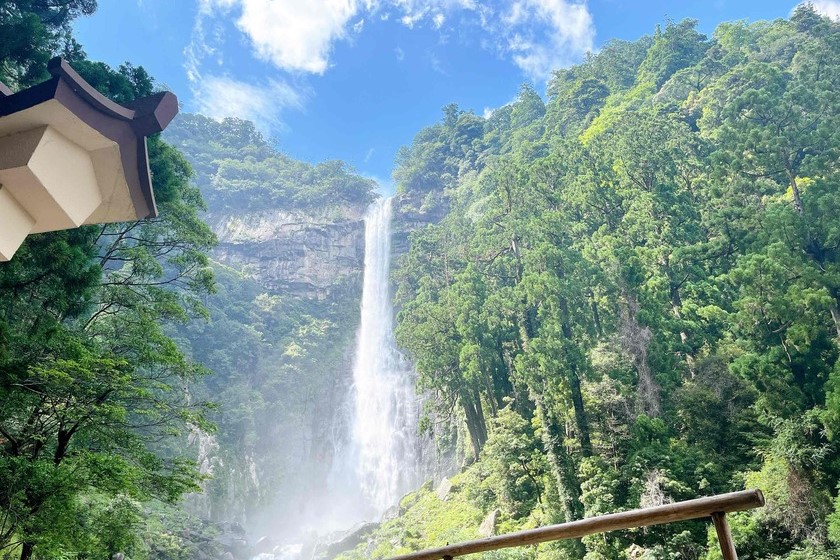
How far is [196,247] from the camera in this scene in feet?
35.1

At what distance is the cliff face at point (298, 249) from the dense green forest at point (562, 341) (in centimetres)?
1073

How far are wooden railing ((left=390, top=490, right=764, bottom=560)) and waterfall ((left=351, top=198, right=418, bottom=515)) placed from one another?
880 inches

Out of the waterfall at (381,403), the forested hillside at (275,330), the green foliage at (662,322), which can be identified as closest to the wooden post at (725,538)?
the green foliage at (662,322)

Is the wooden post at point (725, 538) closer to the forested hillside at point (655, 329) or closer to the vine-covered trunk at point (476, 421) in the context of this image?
the forested hillside at point (655, 329)

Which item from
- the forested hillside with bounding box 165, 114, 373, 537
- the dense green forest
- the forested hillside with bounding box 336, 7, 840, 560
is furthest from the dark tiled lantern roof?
the forested hillside with bounding box 165, 114, 373, 537

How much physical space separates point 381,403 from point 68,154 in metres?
24.1

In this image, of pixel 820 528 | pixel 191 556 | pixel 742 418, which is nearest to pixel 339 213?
pixel 191 556

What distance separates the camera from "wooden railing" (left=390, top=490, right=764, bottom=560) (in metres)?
1.44

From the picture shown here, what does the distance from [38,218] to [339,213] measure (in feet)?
107

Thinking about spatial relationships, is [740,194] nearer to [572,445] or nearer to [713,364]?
[713,364]

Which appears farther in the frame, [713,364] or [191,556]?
[191,556]

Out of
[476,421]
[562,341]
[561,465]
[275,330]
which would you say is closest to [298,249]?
[275,330]

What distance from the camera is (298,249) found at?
34.1m

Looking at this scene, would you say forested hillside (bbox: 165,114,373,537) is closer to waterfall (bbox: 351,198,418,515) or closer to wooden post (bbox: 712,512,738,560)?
waterfall (bbox: 351,198,418,515)
